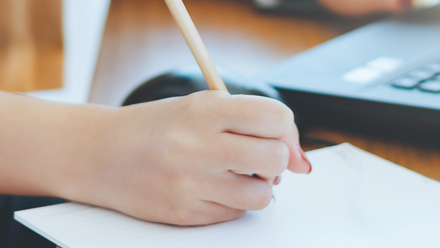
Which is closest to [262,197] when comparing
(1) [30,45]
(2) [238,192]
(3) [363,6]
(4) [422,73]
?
(2) [238,192]

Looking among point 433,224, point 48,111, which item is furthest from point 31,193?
point 433,224

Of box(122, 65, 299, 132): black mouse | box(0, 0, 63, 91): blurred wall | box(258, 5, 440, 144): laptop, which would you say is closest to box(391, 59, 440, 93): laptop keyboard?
box(258, 5, 440, 144): laptop

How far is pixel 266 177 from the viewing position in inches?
8.9

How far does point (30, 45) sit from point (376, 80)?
844mm

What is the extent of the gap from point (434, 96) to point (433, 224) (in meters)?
0.14

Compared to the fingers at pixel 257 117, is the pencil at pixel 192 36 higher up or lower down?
higher up

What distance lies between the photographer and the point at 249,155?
21 centimetres

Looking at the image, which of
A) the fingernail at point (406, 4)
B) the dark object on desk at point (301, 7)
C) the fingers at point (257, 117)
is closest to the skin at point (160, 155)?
the fingers at point (257, 117)

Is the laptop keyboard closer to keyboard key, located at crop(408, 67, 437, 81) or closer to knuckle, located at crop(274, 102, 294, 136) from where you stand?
keyboard key, located at crop(408, 67, 437, 81)

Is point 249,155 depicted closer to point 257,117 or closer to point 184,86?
point 257,117

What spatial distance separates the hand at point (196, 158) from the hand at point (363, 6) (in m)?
0.45

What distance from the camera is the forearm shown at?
249 millimetres

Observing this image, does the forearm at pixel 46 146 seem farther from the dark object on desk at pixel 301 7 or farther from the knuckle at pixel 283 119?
the dark object on desk at pixel 301 7

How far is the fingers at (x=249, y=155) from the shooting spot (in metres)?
0.21
